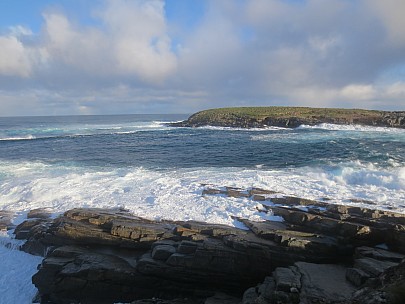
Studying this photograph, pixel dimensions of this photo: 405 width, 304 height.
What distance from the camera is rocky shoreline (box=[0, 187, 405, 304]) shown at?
34.6ft

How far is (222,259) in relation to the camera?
1221 centimetres

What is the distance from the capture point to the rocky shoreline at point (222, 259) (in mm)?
10547

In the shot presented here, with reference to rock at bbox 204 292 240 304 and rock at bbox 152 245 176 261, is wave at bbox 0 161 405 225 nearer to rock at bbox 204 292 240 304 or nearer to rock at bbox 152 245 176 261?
rock at bbox 152 245 176 261

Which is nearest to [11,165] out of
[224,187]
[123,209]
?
[123,209]

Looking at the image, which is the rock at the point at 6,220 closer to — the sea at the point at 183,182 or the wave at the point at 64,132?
the sea at the point at 183,182

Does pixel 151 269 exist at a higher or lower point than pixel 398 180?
lower

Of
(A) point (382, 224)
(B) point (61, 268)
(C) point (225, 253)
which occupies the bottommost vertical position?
(B) point (61, 268)

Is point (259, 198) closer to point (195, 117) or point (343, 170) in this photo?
point (343, 170)

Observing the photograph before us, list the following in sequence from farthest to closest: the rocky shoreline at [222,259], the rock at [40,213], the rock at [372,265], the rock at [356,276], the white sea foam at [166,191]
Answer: the rock at [40,213] < the white sea foam at [166,191] < the rocky shoreline at [222,259] < the rock at [372,265] < the rock at [356,276]

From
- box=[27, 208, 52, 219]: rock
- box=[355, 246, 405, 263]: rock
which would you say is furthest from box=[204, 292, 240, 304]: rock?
box=[27, 208, 52, 219]: rock

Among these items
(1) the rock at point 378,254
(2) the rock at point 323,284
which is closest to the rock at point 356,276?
(2) the rock at point 323,284

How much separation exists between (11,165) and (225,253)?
3070cm

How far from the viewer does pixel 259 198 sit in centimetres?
1881

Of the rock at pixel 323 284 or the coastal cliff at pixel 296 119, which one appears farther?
the coastal cliff at pixel 296 119
